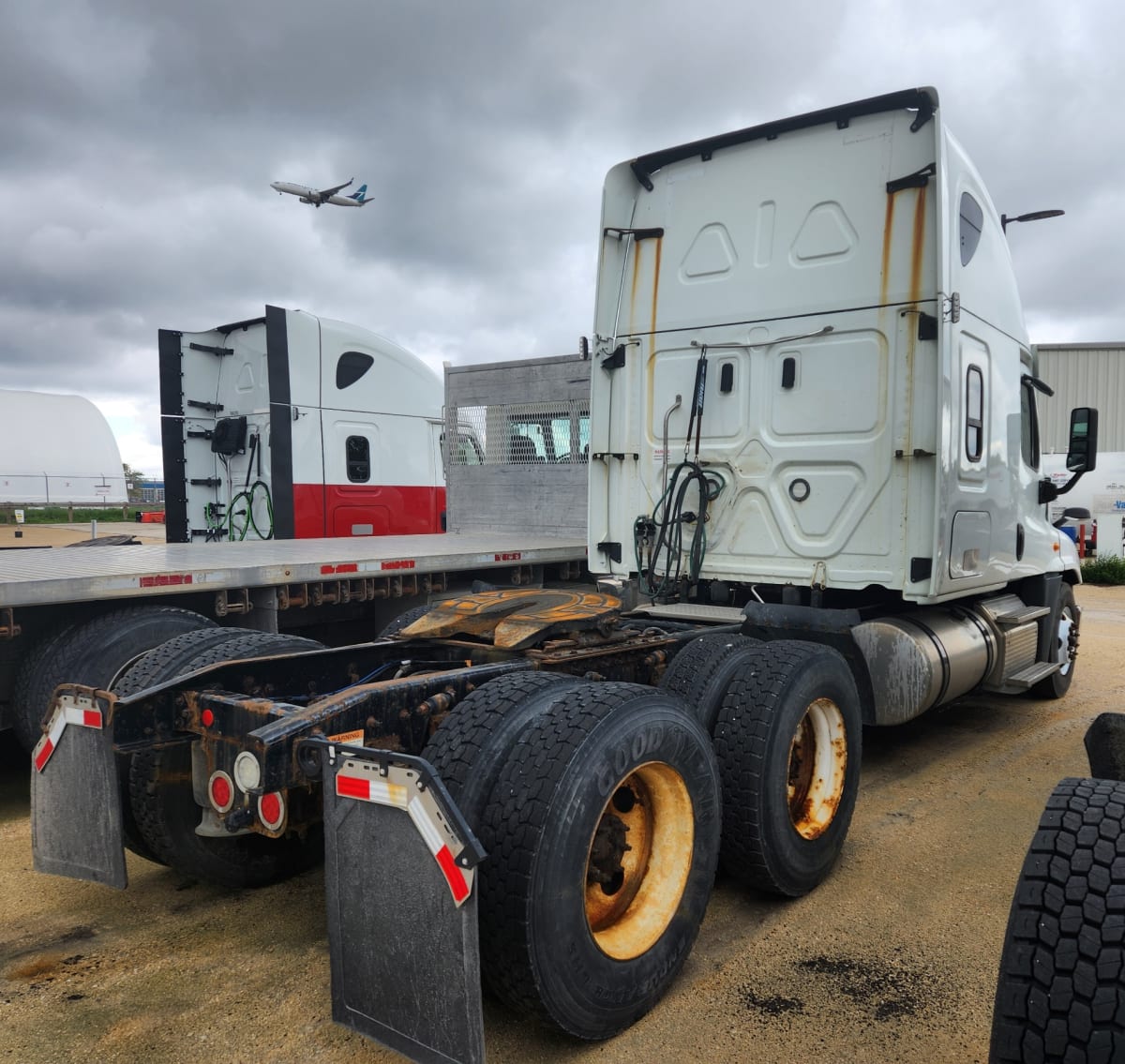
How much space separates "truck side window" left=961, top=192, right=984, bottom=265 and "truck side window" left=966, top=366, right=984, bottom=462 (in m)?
0.63

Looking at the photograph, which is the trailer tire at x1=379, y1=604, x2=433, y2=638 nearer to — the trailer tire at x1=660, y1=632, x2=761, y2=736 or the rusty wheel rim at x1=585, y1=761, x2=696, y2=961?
the trailer tire at x1=660, y1=632, x2=761, y2=736

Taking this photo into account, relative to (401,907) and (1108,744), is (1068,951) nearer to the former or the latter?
(1108,744)

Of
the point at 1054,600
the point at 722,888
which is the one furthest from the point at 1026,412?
the point at 722,888

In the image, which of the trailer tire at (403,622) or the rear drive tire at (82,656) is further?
the rear drive tire at (82,656)

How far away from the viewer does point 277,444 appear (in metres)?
8.81

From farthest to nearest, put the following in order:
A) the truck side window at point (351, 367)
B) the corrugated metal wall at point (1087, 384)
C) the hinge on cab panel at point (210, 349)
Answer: the corrugated metal wall at point (1087, 384) < the hinge on cab panel at point (210, 349) < the truck side window at point (351, 367)

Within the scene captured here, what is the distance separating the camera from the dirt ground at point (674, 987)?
104 inches

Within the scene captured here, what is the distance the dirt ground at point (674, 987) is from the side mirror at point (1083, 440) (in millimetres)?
2836

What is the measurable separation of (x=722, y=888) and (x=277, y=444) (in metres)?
6.47

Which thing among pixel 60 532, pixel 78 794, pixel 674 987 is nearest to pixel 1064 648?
pixel 674 987

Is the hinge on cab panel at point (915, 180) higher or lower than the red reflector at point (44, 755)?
higher

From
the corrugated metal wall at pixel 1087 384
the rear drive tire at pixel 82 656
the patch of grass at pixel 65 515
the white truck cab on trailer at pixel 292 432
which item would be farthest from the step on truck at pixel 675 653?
the patch of grass at pixel 65 515

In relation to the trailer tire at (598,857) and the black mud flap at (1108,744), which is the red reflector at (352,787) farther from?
the black mud flap at (1108,744)

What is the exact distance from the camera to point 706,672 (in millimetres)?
3824
